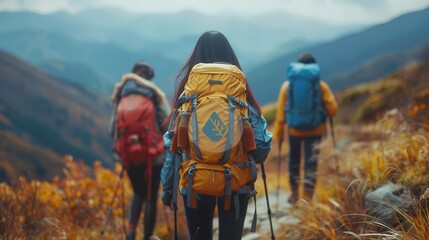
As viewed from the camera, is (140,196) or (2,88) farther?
(2,88)

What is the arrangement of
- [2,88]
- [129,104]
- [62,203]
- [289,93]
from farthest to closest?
[2,88] < [62,203] < [289,93] < [129,104]

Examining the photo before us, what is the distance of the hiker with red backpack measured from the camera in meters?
4.40

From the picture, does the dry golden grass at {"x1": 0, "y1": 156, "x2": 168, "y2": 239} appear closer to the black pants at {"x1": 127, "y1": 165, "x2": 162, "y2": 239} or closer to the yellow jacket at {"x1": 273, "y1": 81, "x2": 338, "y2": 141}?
the black pants at {"x1": 127, "y1": 165, "x2": 162, "y2": 239}

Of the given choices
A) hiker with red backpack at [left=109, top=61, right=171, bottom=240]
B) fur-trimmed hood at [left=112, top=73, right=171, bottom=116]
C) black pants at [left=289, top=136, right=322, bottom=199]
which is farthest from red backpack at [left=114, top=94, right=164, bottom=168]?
black pants at [left=289, top=136, right=322, bottom=199]

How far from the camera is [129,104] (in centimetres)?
440

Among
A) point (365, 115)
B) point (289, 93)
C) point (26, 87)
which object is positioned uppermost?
point (26, 87)

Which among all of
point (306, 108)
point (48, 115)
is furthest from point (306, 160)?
point (48, 115)

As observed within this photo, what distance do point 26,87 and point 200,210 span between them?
587 feet

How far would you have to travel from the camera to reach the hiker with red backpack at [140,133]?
4402mm

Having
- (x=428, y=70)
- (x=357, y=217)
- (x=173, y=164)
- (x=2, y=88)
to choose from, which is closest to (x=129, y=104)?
(x=173, y=164)

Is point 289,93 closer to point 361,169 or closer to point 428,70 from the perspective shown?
point 361,169

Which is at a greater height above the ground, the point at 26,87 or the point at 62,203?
the point at 26,87

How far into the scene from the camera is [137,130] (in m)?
4.41

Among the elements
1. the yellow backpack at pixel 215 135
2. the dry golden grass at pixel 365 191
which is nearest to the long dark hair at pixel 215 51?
the yellow backpack at pixel 215 135
